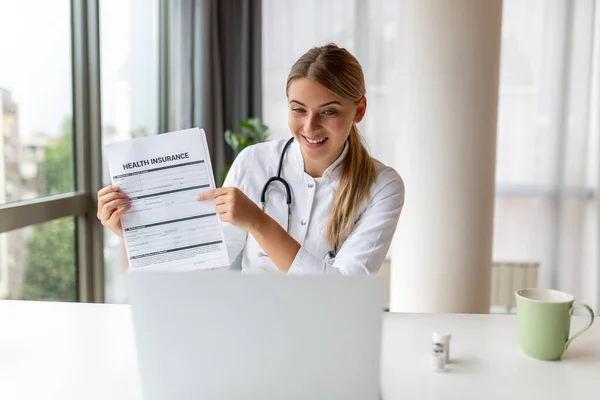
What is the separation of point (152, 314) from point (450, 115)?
2.06 m

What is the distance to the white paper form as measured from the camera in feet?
4.48

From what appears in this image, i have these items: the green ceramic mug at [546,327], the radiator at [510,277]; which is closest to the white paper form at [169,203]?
the green ceramic mug at [546,327]

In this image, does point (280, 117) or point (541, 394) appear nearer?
point (541, 394)

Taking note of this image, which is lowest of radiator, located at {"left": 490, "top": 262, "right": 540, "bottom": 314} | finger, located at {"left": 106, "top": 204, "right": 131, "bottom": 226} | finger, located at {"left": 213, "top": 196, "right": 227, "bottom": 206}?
radiator, located at {"left": 490, "top": 262, "right": 540, "bottom": 314}

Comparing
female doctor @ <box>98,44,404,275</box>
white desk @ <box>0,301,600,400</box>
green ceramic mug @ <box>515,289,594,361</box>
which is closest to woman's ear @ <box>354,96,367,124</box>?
female doctor @ <box>98,44,404,275</box>

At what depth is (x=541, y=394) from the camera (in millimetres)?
959

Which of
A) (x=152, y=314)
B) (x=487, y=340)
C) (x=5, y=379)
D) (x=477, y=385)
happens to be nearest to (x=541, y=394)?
(x=477, y=385)

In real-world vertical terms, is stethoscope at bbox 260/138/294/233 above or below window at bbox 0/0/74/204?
below

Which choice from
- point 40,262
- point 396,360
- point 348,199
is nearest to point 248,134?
point 40,262

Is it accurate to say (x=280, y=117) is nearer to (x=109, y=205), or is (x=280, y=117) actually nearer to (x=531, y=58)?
(x=531, y=58)

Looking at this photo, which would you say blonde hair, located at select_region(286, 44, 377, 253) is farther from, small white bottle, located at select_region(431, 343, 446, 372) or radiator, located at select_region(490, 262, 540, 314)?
radiator, located at select_region(490, 262, 540, 314)

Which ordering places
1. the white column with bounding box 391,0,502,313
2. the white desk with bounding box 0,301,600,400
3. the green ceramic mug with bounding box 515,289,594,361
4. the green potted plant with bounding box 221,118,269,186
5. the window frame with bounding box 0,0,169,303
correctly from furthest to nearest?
the green potted plant with bounding box 221,118,269,186, the window frame with bounding box 0,0,169,303, the white column with bounding box 391,0,502,313, the green ceramic mug with bounding box 515,289,594,361, the white desk with bounding box 0,301,600,400

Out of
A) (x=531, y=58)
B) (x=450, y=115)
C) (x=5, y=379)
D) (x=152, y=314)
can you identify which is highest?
(x=531, y=58)

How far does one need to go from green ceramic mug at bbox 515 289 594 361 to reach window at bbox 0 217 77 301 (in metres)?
1.96
